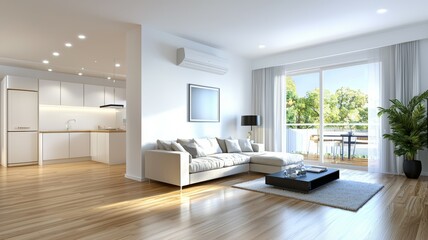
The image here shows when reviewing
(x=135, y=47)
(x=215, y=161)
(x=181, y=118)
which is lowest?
(x=215, y=161)

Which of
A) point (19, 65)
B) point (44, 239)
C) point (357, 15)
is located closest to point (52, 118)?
Answer: point (19, 65)

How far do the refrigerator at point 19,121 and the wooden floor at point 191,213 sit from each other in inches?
106

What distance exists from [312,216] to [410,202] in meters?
1.51

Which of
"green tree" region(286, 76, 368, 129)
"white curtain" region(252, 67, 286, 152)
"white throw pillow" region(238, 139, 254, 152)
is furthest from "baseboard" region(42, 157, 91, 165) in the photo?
"green tree" region(286, 76, 368, 129)

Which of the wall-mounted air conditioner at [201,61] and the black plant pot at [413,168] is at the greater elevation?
the wall-mounted air conditioner at [201,61]

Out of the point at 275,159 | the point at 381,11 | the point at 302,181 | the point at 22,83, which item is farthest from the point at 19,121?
the point at 381,11

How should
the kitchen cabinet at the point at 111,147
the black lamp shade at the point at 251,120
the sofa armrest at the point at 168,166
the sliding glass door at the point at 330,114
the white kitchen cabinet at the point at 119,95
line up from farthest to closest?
the white kitchen cabinet at the point at 119,95
the kitchen cabinet at the point at 111,147
the black lamp shade at the point at 251,120
the sliding glass door at the point at 330,114
the sofa armrest at the point at 168,166

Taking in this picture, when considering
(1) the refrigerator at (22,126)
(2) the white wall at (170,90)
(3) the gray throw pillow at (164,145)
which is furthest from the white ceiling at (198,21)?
(3) the gray throw pillow at (164,145)

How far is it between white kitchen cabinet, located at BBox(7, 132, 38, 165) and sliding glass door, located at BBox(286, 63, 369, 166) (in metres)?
6.83

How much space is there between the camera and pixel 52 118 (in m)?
7.97

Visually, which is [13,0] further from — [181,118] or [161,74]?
[181,118]

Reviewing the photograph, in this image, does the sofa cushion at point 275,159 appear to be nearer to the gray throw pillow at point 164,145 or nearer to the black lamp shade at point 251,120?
the black lamp shade at point 251,120

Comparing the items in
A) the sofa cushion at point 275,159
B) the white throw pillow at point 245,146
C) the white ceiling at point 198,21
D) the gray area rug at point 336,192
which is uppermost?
the white ceiling at point 198,21

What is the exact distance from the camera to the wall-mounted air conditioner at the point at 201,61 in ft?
17.6
